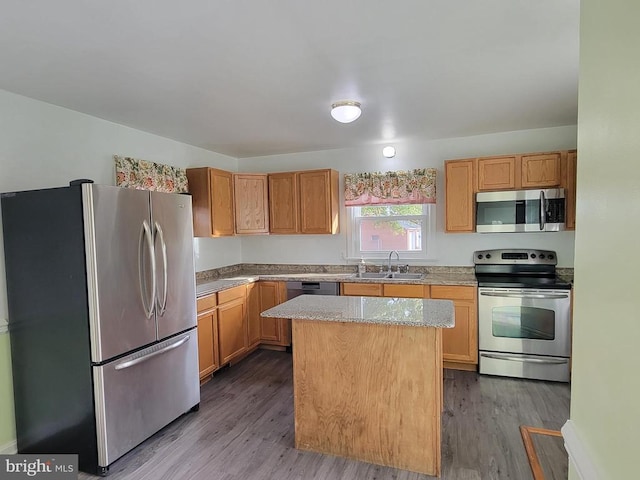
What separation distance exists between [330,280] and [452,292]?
130 centimetres

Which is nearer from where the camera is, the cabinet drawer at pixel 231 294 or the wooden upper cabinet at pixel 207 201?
the cabinet drawer at pixel 231 294

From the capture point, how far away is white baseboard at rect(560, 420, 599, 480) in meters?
0.82

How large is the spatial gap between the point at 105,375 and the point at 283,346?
2460mm

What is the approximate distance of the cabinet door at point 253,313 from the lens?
14.3 ft

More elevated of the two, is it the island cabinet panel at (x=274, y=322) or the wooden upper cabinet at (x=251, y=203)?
the wooden upper cabinet at (x=251, y=203)

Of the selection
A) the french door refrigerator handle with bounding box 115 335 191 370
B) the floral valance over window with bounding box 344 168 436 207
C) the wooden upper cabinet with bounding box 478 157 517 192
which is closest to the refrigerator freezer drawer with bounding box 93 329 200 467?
the french door refrigerator handle with bounding box 115 335 191 370

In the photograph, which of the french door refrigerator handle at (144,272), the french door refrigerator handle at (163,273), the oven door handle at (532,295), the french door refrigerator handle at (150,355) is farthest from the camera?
the oven door handle at (532,295)

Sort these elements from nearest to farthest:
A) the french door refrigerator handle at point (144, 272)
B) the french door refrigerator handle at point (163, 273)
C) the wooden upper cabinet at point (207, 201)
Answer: the french door refrigerator handle at point (144, 272)
the french door refrigerator handle at point (163, 273)
the wooden upper cabinet at point (207, 201)

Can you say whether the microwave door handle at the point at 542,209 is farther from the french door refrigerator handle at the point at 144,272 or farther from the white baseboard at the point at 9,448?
the white baseboard at the point at 9,448

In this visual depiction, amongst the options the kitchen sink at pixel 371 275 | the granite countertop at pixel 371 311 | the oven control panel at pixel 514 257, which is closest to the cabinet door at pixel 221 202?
the kitchen sink at pixel 371 275

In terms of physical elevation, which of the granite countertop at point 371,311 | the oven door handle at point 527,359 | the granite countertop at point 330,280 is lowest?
the oven door handle at point 527,359

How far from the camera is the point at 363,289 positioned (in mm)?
4129

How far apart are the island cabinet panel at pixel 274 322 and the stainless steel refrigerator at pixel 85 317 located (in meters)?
1.85

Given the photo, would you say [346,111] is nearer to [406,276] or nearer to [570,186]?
[406,276]
